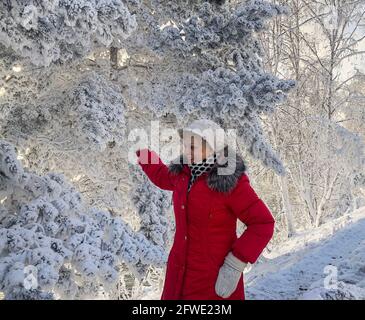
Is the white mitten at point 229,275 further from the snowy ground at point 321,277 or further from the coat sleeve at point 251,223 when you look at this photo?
the snowy ground at point 321,277

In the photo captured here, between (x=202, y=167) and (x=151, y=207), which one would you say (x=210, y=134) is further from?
(x=151, y=207)

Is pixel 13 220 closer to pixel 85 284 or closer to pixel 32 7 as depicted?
pixel 85 284

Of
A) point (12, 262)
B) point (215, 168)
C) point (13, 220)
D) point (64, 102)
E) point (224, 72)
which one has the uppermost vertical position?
point (224, 72)

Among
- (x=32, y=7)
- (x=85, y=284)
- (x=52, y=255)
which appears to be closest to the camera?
(x=32, y=7)

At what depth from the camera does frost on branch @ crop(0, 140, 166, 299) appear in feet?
13.3

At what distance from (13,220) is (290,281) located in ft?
11.9

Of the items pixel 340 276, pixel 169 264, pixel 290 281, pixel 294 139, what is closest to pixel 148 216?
pixel 290 281

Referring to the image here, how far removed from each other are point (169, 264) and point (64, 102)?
3654mm

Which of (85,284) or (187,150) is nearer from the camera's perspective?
(187,150)

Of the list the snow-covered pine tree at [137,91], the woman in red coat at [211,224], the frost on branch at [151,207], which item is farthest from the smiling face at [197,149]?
the frost on branch at [151,207]

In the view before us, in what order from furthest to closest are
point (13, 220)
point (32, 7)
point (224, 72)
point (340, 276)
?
point (224, 72) → point (340, 276) → point (13, 220) → point (32, 7)

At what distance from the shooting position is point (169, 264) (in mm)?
3279

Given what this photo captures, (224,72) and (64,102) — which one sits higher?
(224,72)

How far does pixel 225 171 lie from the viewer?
3.03 m
